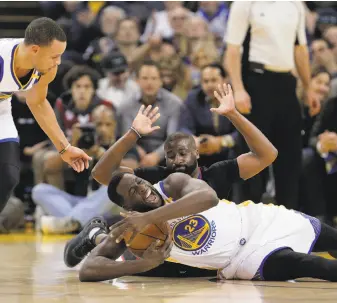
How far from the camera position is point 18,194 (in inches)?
385

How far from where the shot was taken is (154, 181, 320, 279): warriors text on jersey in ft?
15.2

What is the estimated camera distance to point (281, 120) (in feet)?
22.3

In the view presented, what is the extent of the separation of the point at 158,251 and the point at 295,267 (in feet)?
2.58

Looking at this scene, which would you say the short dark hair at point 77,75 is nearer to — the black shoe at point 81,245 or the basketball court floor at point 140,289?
the basketball court floor at point 140,289

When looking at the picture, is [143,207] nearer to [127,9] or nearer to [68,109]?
[68,109]

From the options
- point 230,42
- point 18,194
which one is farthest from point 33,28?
point 18,194

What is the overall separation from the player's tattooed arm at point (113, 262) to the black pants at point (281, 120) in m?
2.43

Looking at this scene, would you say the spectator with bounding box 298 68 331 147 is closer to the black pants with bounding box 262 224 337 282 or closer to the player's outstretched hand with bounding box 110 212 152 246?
the black pants with bounding box 262 224 337 282

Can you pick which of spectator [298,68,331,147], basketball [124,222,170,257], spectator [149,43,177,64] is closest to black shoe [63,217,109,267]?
basketball [124,222,170,257]

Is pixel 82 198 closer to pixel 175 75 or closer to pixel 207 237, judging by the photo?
pixel 175 75

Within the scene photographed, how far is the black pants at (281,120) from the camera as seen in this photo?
6.79 m

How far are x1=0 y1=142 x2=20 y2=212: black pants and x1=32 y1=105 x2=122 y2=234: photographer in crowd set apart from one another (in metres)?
3.60

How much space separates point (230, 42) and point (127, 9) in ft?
16.5

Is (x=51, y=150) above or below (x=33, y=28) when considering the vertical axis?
below
